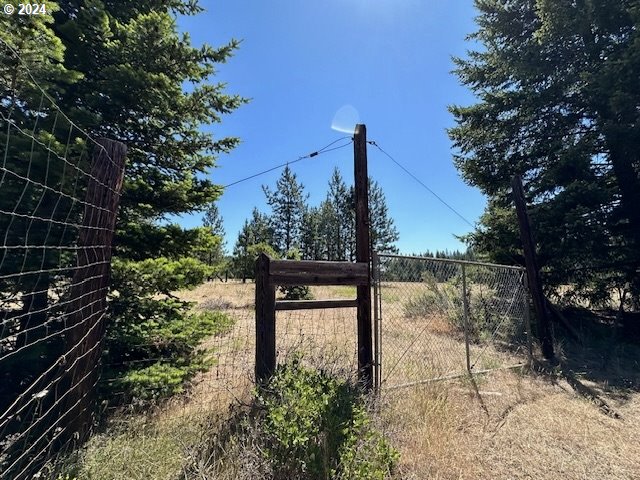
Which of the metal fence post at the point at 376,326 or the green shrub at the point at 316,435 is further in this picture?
the metal fence post at the point at 376,326

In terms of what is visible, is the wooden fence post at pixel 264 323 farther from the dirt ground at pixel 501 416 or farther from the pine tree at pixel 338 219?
the pine tree at pixel 338 219

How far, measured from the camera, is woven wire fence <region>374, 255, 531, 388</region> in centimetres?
505

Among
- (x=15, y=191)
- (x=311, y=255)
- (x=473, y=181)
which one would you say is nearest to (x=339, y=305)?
(x=15, y=191)

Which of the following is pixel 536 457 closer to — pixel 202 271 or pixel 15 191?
pixel 202 271

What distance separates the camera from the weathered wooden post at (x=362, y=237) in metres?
4.00

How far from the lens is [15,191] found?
304 centimetres

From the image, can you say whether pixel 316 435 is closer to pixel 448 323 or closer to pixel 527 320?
pixel 527 320

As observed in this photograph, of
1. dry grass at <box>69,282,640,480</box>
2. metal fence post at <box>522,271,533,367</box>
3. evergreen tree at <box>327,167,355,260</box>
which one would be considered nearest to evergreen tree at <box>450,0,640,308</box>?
metal fence post at <box>522,271,533,367</box>

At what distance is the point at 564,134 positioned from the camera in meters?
9.04

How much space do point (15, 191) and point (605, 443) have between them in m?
6.17

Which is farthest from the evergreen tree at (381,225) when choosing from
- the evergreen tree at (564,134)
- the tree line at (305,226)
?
the evergreen tree at (564,134)

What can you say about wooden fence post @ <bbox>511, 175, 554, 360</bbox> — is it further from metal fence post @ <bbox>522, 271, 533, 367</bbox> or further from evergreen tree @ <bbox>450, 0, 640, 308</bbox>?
evergreen tree @ <bbox>450, 0, 640, 308</bbox>

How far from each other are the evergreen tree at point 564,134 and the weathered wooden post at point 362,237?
5.79 m

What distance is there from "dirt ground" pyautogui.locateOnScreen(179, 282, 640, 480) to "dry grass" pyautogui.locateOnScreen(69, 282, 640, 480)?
0.01 metres
